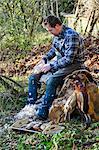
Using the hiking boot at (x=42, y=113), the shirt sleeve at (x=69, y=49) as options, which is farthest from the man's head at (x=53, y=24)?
the hiking boot at (x=42, y=113)

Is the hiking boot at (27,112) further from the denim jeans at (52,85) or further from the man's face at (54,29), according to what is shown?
the man's face at (54,29)

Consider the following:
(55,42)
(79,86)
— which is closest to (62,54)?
(55,42)

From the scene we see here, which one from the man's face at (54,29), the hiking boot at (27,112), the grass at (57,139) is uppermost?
the man's face at (54,29)

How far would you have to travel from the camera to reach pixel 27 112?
6598mm

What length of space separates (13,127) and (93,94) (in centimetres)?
126

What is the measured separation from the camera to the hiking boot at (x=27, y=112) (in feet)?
21.3

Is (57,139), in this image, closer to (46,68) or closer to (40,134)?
(40,134)

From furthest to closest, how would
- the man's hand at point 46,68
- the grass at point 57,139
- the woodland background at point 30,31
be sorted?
the woodland background at point 30,31 → the man's hand at point 46,68 → the grass at point 57,139

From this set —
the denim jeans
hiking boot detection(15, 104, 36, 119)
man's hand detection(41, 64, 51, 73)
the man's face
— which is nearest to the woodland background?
hiking boot detection(15, 104, 36, 119)

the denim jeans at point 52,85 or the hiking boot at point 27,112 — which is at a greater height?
the denim jeans at point 52,85

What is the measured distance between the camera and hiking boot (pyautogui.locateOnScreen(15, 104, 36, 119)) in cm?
650

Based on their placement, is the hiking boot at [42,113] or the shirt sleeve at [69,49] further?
the hiking boot at [42,113]

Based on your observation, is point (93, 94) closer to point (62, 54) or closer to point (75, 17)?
point (62, 54)

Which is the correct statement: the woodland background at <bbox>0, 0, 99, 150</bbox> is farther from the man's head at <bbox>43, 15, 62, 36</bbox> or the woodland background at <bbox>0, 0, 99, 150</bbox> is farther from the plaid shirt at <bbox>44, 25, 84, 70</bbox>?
the man's head at <bbox>43, 15, 62, 36</bbox>
